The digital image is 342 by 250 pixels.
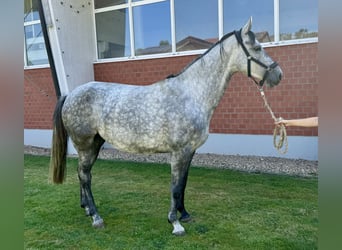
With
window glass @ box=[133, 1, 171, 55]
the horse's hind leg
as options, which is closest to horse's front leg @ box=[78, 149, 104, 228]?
the horse's hind leg

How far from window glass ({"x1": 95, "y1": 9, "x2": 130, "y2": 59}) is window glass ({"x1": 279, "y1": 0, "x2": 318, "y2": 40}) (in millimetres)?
3748

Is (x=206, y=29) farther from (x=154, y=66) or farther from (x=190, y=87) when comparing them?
(x=190, y=87)

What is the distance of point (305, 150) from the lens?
562 cm

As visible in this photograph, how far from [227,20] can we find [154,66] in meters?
1.96

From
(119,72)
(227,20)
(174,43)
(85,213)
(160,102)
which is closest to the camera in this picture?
(160,102)

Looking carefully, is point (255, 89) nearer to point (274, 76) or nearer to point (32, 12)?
point (274, 76)

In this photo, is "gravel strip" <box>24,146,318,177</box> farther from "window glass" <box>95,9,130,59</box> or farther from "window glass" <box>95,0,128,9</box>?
"window glass" <box>95,0,128,9</box>

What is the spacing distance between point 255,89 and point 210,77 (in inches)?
140

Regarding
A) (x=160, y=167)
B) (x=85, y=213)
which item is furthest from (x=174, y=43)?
(x=85, y=213)

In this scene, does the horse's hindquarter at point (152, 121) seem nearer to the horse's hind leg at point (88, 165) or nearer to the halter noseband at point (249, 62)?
the horse's hind leg at point (88, 165)

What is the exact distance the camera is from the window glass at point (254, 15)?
5762 mm

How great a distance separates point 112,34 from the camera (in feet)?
24.7
